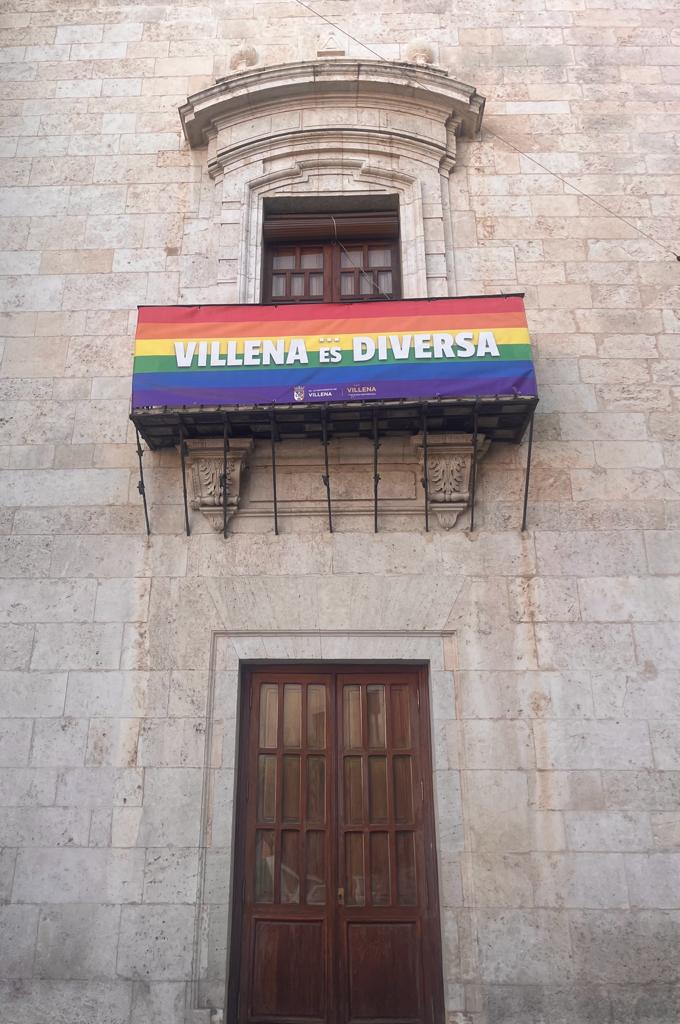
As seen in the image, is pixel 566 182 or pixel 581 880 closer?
pixel 581 880

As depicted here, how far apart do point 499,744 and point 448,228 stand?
556 centimetres

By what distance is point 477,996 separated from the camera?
255 inches

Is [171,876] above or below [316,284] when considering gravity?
below

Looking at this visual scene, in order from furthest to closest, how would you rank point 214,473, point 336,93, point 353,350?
point 336,93 → point 214,473 → point 353,350

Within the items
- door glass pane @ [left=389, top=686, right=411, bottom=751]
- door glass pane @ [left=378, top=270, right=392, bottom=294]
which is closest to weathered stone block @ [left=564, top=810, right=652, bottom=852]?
door glass pane @ [left=389, top=686, right=411, bottom=751]

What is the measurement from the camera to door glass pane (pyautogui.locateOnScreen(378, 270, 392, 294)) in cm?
927

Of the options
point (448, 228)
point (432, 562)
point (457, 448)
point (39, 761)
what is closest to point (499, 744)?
point (432, 562)

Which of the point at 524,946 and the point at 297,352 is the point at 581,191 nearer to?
the point at 297,352

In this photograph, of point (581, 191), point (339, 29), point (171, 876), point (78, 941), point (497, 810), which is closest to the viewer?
point (78, 941)

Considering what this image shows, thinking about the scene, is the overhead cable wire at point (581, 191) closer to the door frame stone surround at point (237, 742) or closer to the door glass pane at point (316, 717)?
the door frame stone surround at point (237, 742)

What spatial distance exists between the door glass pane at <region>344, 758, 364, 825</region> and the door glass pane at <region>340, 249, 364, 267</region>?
551 centimetres

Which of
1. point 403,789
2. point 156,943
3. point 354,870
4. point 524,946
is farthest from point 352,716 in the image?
point 156,943

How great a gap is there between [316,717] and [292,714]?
22 centimetres

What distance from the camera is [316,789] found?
286 inches
